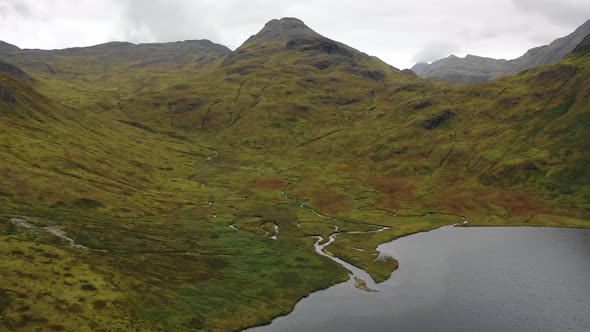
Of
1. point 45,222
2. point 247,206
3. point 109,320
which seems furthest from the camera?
point 247,206

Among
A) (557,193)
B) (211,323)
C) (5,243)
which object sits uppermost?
(557,193)

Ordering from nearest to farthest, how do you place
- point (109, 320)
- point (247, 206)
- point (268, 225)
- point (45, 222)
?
point (109, 320) → point (45, 222) → point (268, 225) → point (247, 206)

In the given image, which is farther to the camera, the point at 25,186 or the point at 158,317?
the point at 25,186

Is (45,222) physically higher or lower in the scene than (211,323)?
higher

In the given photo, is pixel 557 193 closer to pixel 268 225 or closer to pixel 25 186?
pixel 268 225

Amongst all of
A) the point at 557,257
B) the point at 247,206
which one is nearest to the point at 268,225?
the point at 247,206

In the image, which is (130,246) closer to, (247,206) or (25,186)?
(25,186)
